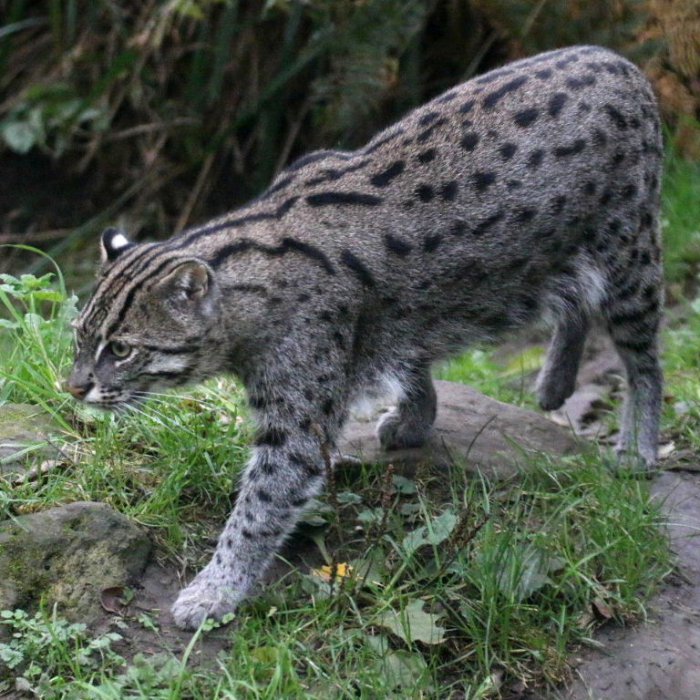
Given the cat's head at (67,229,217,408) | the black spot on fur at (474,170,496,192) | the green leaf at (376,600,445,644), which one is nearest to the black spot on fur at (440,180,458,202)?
the black spot on fur at (474,170,496,192)

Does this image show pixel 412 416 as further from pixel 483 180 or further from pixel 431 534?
pixel 483 180

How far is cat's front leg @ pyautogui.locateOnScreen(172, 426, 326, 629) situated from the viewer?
5.27m

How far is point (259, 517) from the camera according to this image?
218 inches

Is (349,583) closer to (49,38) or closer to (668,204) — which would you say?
(668,204)

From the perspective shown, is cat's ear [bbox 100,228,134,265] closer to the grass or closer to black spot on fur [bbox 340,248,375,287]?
the grass

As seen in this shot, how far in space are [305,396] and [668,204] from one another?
518 centimetres

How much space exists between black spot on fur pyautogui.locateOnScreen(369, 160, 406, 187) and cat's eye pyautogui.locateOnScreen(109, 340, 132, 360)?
1.50 meters

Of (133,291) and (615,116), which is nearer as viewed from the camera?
(133,291)

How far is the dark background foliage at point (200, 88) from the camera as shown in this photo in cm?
1041

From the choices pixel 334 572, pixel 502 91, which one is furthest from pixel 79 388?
pixel 502 91

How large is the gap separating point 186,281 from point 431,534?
1.56 m

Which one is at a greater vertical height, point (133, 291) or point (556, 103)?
point (556, 103)

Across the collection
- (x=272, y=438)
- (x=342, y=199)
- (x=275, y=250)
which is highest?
(x=342, y=199)

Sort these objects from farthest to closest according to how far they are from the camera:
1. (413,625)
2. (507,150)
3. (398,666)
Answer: (507,150) → (413,625) → (398,666)
